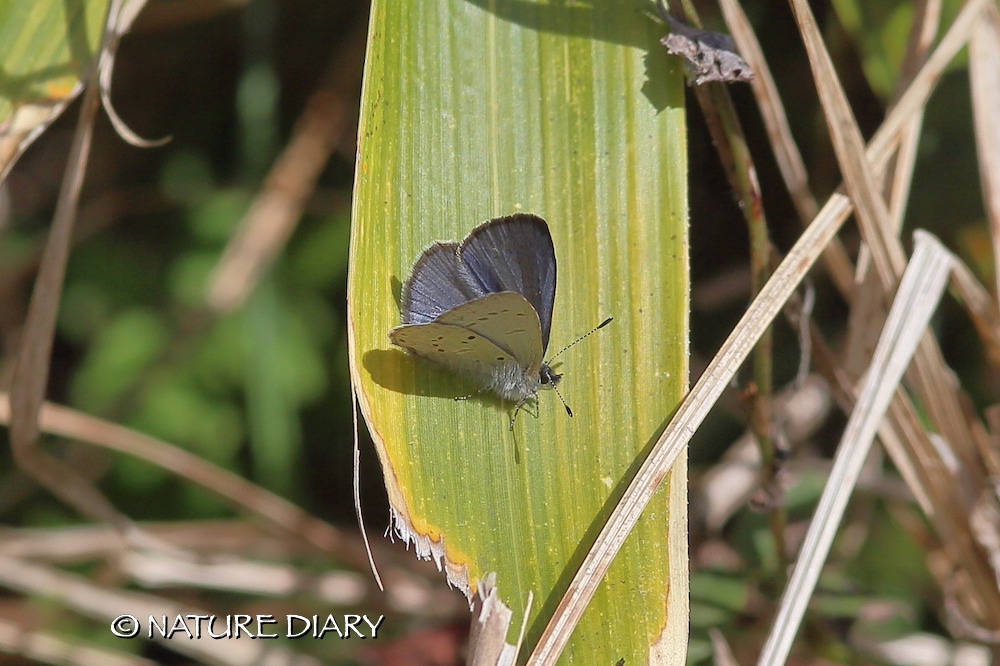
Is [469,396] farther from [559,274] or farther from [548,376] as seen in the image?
[559,274]

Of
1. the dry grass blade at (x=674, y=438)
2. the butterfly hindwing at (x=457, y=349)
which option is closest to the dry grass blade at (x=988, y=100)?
the dry grass blade at (x=674, y=438)

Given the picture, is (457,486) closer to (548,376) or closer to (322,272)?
(548,376)

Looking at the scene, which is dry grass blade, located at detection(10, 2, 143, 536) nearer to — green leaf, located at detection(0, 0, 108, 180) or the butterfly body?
green leaf, located at detection(0, 0, 108, 180)

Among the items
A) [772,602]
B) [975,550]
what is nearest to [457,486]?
[772,602]

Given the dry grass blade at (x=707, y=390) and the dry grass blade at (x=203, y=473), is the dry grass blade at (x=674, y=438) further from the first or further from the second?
the dry grass blade at (x=203, y=473)

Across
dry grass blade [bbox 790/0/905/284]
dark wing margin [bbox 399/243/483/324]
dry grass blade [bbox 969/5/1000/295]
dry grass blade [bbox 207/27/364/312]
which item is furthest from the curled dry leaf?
dry grass blade [bbox 207/27/364/312]

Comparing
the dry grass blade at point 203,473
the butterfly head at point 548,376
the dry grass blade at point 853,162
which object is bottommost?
the dry grass blade at point 203,473
